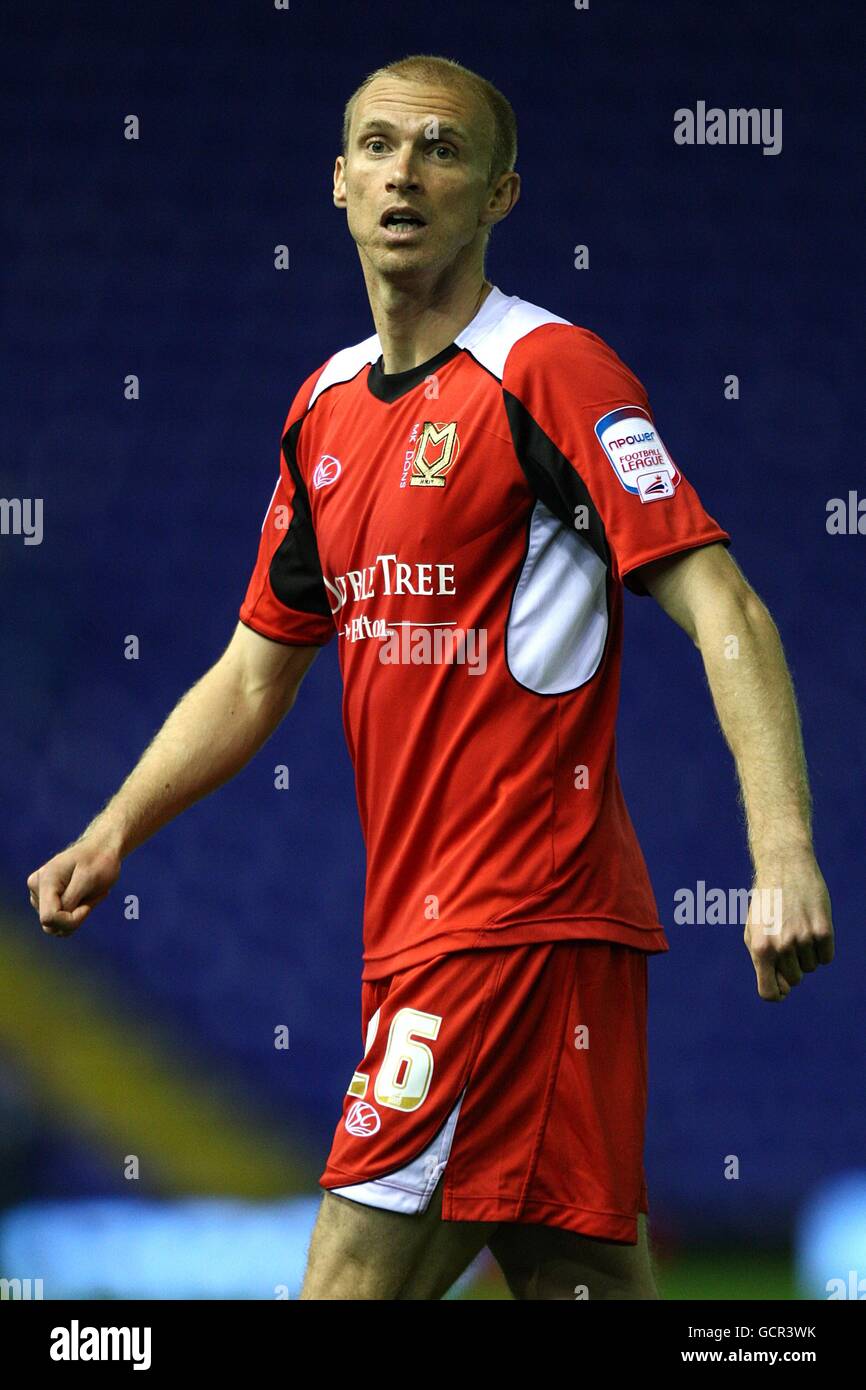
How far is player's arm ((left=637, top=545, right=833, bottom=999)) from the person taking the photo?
6.15 ft

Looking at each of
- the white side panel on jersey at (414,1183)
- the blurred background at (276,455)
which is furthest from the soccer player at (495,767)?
the blurred background at (276,455)

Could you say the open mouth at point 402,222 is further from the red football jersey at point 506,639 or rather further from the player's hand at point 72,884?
the player's hand at point 72,884

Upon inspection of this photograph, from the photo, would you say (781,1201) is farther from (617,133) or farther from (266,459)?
(617,133)

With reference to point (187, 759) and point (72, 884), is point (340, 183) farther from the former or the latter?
point (72, 884)

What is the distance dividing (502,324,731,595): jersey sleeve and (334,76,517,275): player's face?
19 cm

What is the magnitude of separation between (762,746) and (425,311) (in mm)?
753

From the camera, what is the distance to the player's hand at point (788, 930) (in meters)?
1.87

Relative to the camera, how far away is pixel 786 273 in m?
4.43

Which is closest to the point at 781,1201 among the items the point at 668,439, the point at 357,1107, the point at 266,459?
the point at 668,439

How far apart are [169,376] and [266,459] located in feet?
0.90

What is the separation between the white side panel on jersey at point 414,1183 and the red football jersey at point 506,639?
0.20m

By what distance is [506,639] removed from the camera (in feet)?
7.41

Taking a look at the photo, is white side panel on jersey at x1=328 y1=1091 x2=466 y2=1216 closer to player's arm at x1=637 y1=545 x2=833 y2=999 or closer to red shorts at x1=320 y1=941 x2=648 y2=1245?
red shorts at x1=320 y1=941 x2=648 y2=1245

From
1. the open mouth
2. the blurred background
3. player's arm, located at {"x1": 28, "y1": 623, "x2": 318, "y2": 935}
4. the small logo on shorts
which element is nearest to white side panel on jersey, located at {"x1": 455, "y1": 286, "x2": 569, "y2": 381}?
the open mouth
